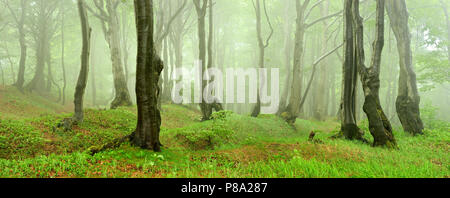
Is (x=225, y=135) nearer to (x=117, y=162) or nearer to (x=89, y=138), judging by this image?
(x=117, y=162)

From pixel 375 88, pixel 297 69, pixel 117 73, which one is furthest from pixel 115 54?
pixel 375 88

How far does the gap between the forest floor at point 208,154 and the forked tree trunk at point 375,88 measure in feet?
1.93

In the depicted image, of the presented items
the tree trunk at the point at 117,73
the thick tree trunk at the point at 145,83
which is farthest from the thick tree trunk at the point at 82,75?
the tree trunk at the point at 117,73

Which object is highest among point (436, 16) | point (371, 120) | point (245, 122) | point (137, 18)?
point (436, 16)

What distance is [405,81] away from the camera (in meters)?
9.73

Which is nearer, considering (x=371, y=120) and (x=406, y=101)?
(x=371, y=120)

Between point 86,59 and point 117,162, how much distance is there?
21.1 feet

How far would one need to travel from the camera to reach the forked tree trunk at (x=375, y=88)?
21.5 ft

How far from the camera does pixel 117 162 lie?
409cm

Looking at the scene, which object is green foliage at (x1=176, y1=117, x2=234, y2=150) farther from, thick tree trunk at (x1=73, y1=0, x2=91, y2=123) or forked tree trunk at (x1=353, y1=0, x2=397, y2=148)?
forked tree trunk at (x1=353, y1=0, x2=397, y2=148)

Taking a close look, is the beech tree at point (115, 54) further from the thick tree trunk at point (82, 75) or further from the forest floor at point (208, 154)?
the thick tree trunk at point (82, 75)
